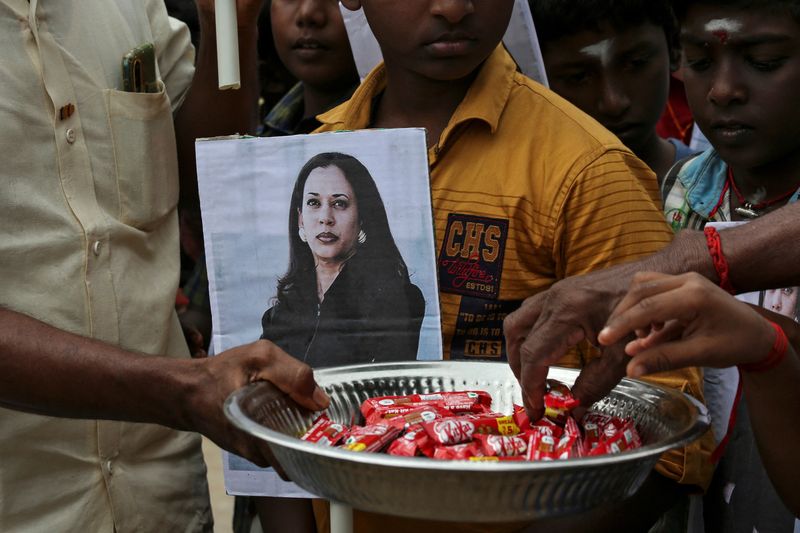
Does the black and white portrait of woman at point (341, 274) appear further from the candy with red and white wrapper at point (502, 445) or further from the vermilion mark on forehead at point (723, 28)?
the vermilion mark on forehead at point (723, 28)

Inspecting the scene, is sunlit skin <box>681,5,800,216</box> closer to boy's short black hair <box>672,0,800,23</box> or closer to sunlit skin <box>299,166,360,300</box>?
boy's short black hair <box>672,0,800,23</box>

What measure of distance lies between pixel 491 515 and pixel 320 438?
31 cm

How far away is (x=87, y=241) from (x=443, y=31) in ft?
2.51

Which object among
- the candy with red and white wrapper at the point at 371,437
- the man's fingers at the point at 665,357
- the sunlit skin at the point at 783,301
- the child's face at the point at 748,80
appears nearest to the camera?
the man's fingers at the point at 665,357

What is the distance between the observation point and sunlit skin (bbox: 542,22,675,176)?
104 inches

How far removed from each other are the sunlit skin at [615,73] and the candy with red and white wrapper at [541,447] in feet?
4.93

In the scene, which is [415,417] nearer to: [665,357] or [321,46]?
[665,357]

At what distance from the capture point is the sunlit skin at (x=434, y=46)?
1824 mm

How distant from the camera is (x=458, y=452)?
1280 mm

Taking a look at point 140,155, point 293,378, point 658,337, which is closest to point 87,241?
point 140,155

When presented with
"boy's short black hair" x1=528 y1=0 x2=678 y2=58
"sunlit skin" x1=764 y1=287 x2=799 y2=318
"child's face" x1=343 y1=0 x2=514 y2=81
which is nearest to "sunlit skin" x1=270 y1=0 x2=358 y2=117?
"boy's short black hair" x1=528 y1=0 x2=678 y2=58

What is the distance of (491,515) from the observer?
3.72 feet

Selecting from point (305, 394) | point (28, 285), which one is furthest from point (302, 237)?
point (28, 285)

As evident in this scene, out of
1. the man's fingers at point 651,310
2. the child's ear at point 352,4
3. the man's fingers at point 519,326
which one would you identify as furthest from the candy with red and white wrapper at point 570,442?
the child's ear at point 352,4
